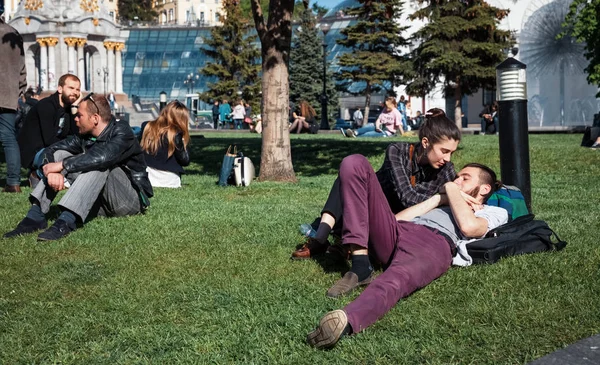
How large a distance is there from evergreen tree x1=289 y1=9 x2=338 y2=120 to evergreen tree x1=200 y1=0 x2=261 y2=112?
10.6 feet

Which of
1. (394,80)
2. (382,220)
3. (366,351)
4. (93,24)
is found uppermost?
(93,24)

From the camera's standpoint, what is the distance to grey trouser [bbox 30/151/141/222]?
698 centimetres

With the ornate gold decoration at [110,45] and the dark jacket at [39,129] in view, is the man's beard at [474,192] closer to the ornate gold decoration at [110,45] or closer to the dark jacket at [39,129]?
the dark jacket at [39,129]

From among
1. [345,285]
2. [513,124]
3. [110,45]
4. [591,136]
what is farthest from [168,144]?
[110,45]

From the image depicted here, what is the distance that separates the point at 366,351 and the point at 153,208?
5.18m

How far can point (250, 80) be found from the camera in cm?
6694

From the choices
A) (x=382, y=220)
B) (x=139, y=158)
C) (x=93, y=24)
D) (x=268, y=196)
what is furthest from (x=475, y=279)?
(x=93, y=24)

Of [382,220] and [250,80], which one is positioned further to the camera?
[250,80]

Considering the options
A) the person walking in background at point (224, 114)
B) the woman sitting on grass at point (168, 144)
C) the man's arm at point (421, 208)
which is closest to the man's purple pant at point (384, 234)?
the man's arm at point (421, 208)

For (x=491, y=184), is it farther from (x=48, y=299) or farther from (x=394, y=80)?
(x=394, y=80)

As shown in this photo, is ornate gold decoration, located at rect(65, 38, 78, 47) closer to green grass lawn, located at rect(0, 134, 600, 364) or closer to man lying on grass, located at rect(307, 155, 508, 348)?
green grass lawn, located at rect(0, 134, 600, 364)

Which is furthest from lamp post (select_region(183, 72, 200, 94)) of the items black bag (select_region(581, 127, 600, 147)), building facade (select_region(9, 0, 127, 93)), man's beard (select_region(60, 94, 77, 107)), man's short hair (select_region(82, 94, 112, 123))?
man's short hair (select_region(82, 94, 112, 123))

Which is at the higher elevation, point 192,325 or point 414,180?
point 414,180

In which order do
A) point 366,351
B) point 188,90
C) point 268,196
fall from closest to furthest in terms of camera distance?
point 366,351
point 268,196
point 188,90
